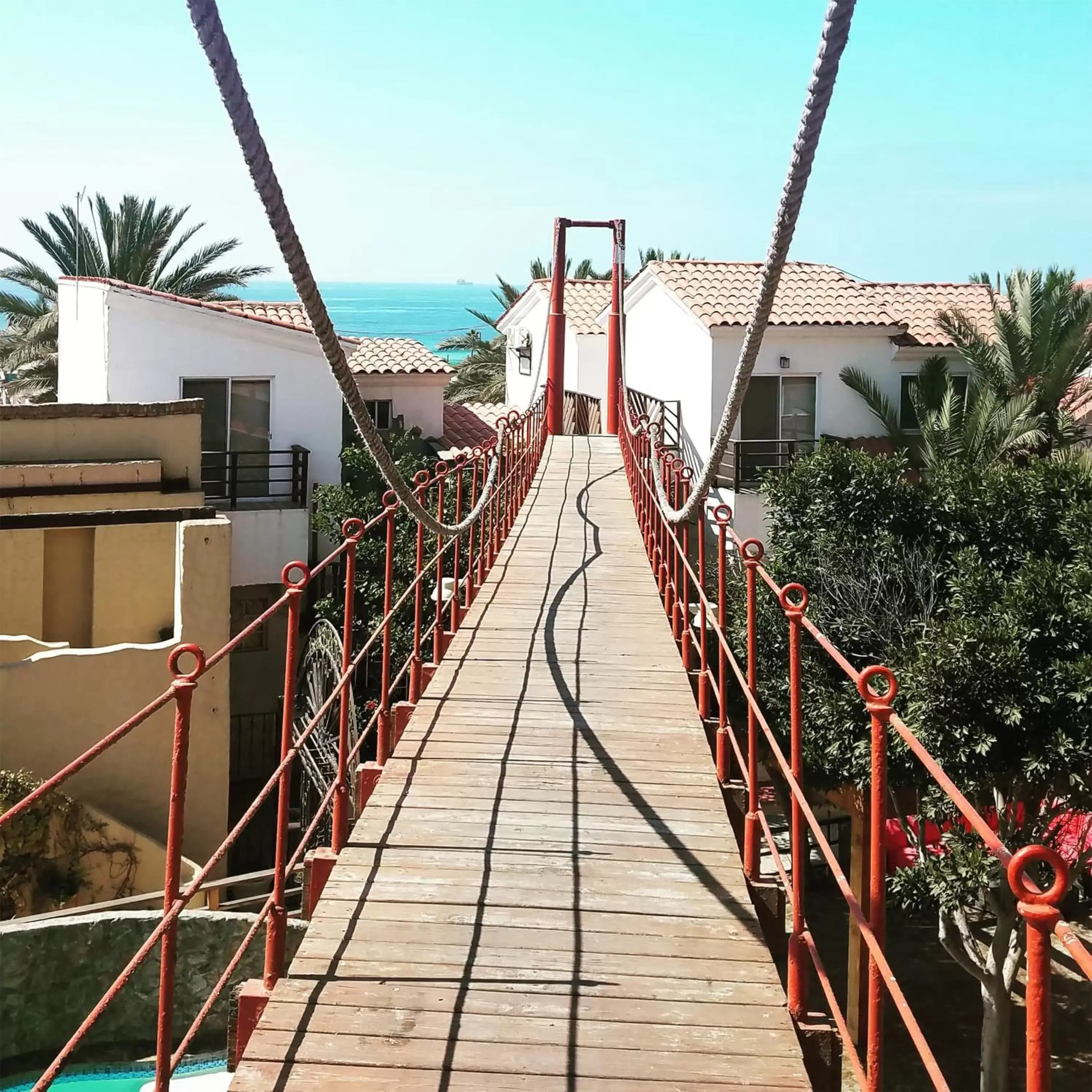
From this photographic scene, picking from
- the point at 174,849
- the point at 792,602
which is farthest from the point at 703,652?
the point at 174,849

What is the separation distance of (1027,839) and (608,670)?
676 cm

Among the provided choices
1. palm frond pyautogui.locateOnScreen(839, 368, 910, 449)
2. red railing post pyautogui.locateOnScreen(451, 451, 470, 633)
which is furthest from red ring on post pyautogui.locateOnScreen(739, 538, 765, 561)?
palm frond pyautogui.locateOnScreen(839, 368, 910, 449)

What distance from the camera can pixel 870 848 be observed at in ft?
9.22

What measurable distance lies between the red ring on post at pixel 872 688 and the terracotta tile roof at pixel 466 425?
1945 centimetres

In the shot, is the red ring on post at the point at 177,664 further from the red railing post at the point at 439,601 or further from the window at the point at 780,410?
the window at the point at 780,410

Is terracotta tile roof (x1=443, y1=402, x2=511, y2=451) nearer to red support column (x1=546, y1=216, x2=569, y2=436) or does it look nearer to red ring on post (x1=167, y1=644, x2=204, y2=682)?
red support column (x1=546, y1=216, x2=569, y2=436)

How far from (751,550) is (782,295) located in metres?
16.6

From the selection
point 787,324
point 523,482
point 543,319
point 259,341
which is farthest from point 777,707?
point 543,319

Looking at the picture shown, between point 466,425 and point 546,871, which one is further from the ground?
point 466,425

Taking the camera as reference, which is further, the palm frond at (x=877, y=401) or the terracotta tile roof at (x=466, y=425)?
the terracotta tile roof at (x=466, y=425)

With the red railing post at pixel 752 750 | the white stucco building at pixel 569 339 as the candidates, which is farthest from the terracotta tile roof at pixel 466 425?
the red railing post at pixel 752 750

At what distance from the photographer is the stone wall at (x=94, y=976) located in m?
8.14

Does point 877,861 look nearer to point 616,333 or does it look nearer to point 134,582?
point 134,582

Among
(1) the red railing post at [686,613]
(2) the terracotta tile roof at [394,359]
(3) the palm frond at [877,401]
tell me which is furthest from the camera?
(2) the terracotta tile roof at [394,359]
